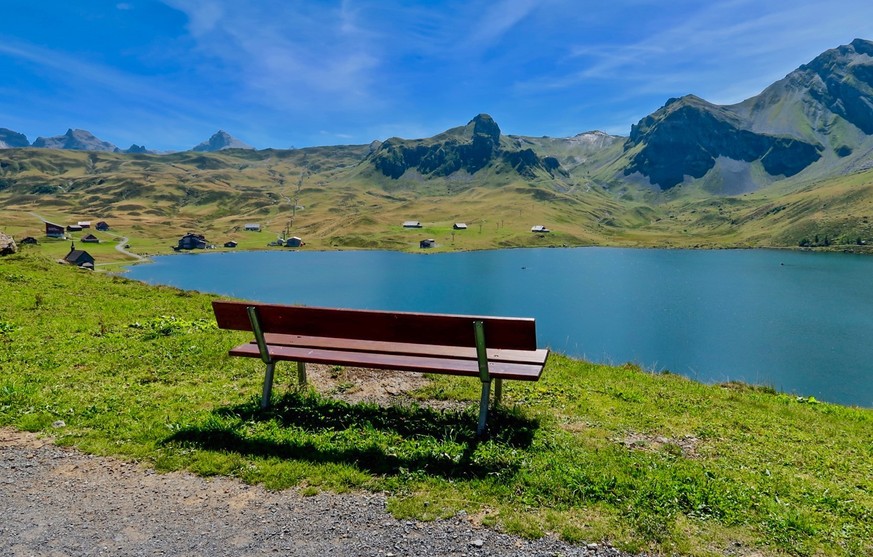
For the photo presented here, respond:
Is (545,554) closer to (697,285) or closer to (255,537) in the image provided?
(255,537)

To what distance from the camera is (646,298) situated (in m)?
89.4

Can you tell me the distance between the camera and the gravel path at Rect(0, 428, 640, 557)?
16.1 ft

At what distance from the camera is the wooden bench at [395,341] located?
23.6ft

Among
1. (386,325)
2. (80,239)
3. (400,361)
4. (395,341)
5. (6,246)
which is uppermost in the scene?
(80,239)

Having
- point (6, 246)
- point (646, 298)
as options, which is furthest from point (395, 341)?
point (646, 298)

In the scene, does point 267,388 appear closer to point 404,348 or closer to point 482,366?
point 404,348

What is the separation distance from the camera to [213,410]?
328 inches

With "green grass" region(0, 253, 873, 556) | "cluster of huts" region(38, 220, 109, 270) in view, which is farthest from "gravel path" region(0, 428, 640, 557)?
"cluster of huts" region(38, 220, 109, 270)

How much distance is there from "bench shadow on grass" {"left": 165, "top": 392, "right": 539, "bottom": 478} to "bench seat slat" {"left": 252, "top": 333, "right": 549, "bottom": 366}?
3.54ft

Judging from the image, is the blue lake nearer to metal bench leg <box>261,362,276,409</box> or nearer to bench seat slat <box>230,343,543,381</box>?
bench seat slat <box>230,343,543,381</box>

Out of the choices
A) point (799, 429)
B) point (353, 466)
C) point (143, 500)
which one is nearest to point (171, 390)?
point (143, 500)

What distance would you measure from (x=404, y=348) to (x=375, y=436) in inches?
55.7

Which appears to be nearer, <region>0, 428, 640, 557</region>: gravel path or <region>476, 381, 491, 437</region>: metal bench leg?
<region>0, 428, 640, 557</region>: gravel path

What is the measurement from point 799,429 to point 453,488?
822 centimetres
